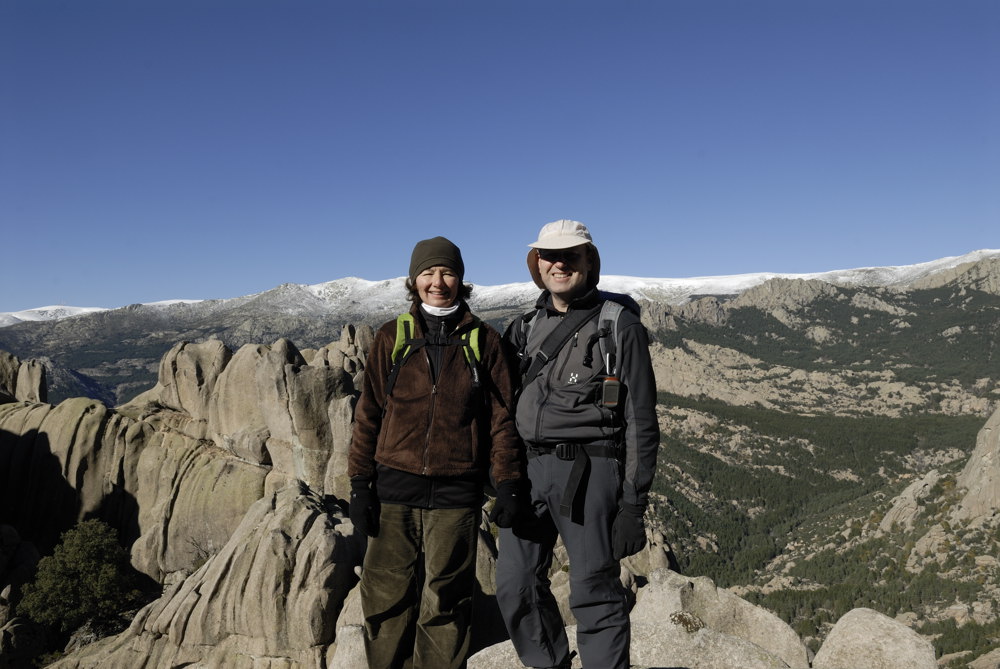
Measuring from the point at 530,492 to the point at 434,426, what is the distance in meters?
1.62

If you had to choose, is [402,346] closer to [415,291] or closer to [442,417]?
[415,291]

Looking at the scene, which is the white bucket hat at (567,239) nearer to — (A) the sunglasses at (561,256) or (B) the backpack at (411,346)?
(A) the sunglasses at (561,256)

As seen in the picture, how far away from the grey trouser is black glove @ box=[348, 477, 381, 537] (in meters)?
1.79

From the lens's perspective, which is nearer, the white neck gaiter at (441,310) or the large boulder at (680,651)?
the white neck gaiter at (441,310)

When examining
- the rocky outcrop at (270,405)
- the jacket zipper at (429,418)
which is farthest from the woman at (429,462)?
the rocky outcrop at (270,405)

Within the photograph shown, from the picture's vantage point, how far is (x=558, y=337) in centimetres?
843

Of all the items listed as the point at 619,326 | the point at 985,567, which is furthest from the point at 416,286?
the point at 985,567

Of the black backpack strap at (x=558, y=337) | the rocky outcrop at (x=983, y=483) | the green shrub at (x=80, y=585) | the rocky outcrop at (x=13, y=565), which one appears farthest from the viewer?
the rocky outcrop at (x=983, y=483)

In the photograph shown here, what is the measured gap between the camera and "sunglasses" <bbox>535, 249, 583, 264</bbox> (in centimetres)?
855

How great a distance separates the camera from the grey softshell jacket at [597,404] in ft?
25.8

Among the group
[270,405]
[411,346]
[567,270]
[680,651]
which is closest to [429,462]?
[411,346]

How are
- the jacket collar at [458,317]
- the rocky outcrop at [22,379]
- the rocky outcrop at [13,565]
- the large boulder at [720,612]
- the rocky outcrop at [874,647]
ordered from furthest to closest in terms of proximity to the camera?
1. the rocky outcrop at [22,379]
2. the rocky outcrop at [13,565]
3. the large boulder at [720,612]
4. the rocky outcrop at [874,647]
5. the jacket collar at [458,317]

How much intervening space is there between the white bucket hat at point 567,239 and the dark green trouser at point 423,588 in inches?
146

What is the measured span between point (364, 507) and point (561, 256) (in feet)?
14.4
